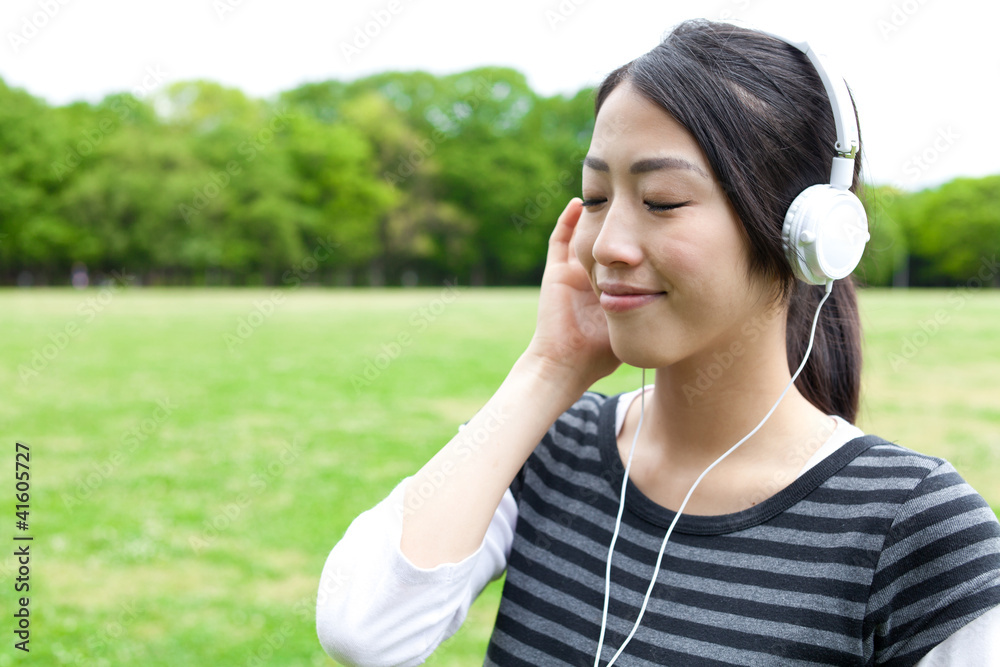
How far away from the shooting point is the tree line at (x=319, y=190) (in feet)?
151

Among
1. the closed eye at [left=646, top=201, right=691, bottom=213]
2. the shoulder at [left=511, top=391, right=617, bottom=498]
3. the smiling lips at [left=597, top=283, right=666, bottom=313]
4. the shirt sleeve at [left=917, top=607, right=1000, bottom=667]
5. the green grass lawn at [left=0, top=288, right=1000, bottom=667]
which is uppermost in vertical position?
the closed eye at [left=646, top=201, right=691, bottom=213]

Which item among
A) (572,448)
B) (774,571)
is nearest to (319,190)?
(572,448)

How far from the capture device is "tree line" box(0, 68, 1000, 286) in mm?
46156

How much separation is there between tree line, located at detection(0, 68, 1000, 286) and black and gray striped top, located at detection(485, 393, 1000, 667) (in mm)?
39605

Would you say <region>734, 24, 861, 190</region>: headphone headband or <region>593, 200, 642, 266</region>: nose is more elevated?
<region>734, 24, 861, 190</region>: headphone headband

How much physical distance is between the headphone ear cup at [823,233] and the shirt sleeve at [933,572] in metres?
0.40

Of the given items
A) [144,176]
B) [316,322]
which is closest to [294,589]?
[316,322]

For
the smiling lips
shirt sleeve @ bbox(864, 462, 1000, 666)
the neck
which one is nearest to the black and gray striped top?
shirt sleeve @ bbox(864, 462, 1000, 666)

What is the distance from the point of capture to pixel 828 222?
1.40 metres

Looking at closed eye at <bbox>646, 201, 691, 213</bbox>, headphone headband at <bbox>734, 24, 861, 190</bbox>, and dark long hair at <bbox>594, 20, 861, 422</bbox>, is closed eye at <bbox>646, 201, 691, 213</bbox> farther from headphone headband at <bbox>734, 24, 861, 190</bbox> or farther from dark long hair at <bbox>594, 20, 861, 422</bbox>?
headphone headband at <bbox>734, 24, 861, 190</bbox>

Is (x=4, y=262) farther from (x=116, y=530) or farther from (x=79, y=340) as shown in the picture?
(x=116, y=530)

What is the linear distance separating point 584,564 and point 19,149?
53164 millimetres

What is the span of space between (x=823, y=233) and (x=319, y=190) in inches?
2236

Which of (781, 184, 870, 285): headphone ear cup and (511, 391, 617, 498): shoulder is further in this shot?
(511, 391, 617, 498): shoulder
